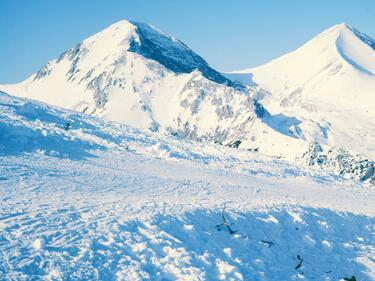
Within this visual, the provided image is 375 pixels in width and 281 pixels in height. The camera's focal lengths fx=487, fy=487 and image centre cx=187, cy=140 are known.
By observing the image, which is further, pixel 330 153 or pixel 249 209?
pixel 330 153

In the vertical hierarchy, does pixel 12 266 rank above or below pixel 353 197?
below

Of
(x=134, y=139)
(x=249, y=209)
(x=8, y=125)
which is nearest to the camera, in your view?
(x=249, y=209)

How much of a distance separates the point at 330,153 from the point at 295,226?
2288 cm

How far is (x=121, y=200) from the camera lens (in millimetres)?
15531

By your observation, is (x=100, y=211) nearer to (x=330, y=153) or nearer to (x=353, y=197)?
(x=353, y=197)

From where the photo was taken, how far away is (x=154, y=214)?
14.3 m

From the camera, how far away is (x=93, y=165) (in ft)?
65.2

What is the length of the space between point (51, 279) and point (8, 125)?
40.8ft

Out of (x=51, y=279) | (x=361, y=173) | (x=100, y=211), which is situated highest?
(x=361, y=173)

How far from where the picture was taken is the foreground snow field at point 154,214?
11.6 m

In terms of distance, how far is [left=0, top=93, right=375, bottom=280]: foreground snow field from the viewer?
11.6 m

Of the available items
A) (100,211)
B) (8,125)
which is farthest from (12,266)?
(8,125)

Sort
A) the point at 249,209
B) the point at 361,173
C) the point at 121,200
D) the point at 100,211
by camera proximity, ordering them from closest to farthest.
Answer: the point at 100,211, the point at 121,200, the point at 249,209, the point at 361,173

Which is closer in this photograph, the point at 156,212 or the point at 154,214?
the point at 154,214
